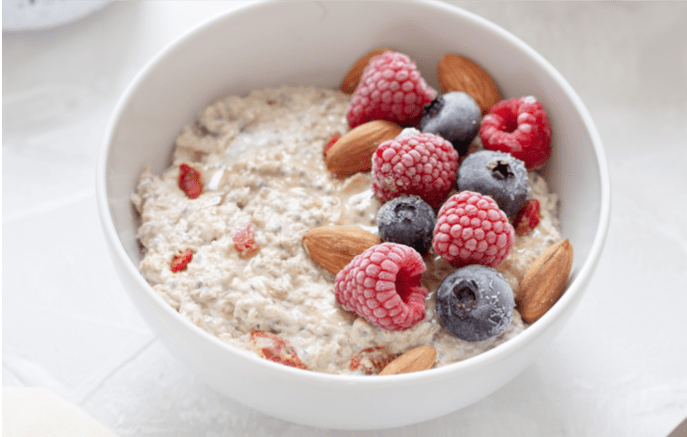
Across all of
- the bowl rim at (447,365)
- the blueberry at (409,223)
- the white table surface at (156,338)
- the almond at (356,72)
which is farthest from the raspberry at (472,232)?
the almond at (356,72)

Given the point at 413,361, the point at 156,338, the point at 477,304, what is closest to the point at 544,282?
the point at 477,304

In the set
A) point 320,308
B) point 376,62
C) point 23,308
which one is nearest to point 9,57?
point 23,308

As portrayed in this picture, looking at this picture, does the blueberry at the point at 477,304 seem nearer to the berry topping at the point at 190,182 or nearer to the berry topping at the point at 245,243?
the berry topping at the point at 245,243

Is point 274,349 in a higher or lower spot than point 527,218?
lower

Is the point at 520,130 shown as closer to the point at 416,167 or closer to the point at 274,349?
the point at 416,167

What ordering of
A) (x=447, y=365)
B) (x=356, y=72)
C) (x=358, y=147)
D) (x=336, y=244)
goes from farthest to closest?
(x=356, y=72), (x=358, y=147), (x=336, y=244), (x=447, y=365)

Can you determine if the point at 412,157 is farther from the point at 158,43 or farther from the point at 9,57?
the point at 9,57

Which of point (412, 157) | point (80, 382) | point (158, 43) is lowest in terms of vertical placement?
point (80, 382)
